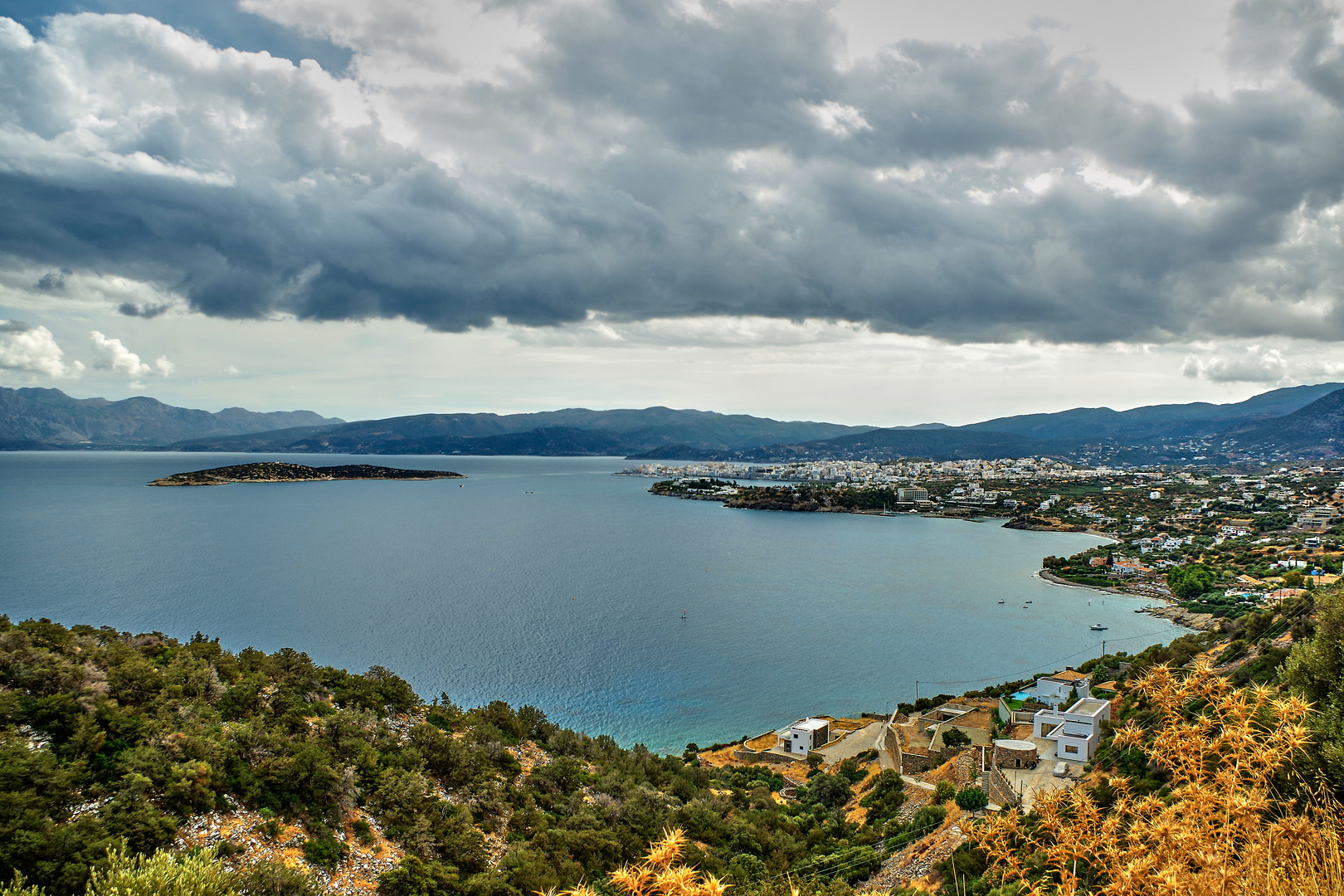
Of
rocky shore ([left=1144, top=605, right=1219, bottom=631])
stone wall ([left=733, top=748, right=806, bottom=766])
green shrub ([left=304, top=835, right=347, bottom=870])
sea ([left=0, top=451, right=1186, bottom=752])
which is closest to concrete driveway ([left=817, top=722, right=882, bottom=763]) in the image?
stone wall ([left=733, top=748, right=806, bottom=766])

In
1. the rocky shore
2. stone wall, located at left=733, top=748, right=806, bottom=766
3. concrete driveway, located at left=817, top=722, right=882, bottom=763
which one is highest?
concrete driveway, located at left=817, top=722, right=882, bottom=763

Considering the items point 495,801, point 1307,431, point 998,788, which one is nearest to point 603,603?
point 998,788

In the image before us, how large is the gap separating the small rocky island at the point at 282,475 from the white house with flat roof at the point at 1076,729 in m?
119

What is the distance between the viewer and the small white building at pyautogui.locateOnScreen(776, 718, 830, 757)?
1961 centimetres

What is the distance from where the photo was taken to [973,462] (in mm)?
172000

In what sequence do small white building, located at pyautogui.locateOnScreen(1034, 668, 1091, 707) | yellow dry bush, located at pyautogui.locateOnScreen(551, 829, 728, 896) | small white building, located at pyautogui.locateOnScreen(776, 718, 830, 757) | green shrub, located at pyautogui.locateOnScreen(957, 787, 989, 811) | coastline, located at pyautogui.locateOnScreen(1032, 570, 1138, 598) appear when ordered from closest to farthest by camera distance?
yellow dry bush, located at pyautogui.locateOnScreen(551, 829, 728, 896) → green shrub, located at pyautogui.locateOnScreen(957, 787, 989, 811) → small white building, located at pyautogui.locateOnScreen(776, 718, 830, 757) → small white building, located at pyautogui.locateOnScreen(1034, 668, 1091, 707) → coastline, located at pyautogui.locateOnScreen(1032, 570, 1138, 598)

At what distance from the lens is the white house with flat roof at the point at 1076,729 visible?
15.9 metres

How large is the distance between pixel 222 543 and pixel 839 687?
50.4 m

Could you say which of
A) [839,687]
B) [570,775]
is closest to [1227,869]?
[570,775]

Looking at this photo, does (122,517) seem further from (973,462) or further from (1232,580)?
(973,462)

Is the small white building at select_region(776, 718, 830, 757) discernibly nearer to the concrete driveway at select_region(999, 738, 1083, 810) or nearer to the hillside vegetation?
the hillside vegetation

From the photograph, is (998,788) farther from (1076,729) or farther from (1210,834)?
(1210,834)

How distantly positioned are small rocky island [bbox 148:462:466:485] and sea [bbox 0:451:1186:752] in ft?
103

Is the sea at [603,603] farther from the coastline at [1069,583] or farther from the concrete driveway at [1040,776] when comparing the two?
the concrete driveway at [1040,776]
